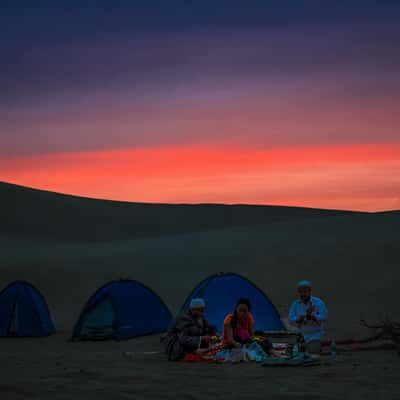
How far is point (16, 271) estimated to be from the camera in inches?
1228

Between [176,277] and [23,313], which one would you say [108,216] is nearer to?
[176,277]

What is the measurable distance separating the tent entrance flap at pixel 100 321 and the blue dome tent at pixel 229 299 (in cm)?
192

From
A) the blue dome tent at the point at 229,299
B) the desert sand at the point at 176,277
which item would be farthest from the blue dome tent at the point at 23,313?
the blue dome tent at the point at 229,299

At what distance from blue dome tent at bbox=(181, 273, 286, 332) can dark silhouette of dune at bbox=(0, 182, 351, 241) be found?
3374 centimetres

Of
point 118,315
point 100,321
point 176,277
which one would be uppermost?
point 176,277

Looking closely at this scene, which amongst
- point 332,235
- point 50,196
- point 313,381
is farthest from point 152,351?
point 50,196

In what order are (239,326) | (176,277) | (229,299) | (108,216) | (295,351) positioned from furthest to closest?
1. (108,216)
2. (176,277)
3. (229,299)
4. (239,326)
5. (295,351)

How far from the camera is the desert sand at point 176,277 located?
10.5 meters

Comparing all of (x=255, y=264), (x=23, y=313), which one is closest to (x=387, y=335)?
(x=23, y=313)

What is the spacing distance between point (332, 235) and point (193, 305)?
21.9 m

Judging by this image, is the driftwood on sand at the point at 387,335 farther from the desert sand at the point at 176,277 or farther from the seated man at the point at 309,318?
the seated man at the point at 309,318

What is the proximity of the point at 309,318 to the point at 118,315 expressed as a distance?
5.59 meters

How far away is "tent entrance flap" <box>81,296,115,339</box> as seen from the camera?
18.2 metres

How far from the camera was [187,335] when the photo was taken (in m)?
13.8
